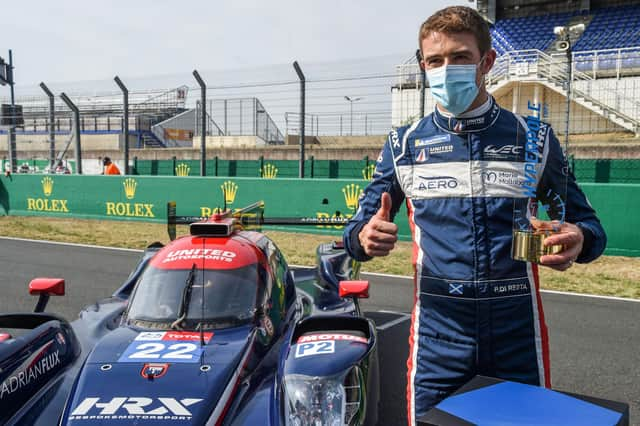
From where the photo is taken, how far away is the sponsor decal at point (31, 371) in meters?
2.96

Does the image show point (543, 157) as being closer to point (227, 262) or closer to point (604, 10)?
point (227, 262)

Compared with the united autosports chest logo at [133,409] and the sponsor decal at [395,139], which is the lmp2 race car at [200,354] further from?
the sponsor decal at [395,139]

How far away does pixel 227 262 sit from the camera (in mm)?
4023

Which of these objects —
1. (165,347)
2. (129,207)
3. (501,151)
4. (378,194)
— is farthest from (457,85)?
(129,207)

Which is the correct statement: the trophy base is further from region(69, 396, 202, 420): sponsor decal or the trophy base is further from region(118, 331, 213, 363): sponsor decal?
region(118, 331, 213, 363): sponsor decal

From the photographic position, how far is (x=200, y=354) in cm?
324

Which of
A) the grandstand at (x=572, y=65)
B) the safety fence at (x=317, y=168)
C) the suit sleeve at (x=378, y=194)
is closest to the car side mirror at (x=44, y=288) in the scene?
the suit sleeve at (x=378, y=194)

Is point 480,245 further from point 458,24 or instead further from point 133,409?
point 133,409

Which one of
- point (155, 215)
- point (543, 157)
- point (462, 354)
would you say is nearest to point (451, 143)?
point (543, 157)

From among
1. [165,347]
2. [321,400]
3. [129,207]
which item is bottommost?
[321,400]

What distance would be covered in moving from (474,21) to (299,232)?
33.7ft

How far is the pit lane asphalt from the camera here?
4.54 m

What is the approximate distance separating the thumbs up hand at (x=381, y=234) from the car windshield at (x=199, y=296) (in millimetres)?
2099

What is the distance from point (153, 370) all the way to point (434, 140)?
1924mm
